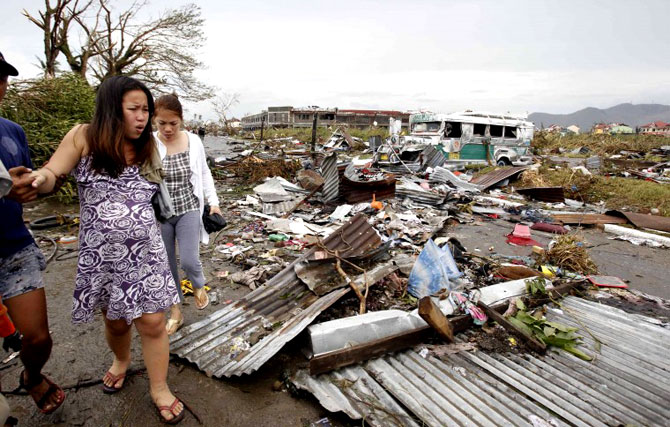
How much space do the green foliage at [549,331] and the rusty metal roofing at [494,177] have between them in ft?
24.4

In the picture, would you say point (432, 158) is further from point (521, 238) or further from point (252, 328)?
point (252, 328)

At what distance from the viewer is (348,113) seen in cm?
4503

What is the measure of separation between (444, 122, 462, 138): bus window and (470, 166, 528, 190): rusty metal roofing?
107 inches

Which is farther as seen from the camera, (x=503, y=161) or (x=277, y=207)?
(x=503, y=161)

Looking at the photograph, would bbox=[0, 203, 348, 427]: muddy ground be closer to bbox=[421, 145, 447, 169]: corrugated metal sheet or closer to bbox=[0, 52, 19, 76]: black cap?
bbox=[0, 52, 19, 76]: black cap

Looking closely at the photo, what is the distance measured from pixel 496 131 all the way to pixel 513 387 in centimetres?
1331

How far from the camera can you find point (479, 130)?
12.9m

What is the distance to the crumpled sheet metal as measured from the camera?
2.20m

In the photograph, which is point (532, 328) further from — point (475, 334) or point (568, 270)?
point (568, 270)

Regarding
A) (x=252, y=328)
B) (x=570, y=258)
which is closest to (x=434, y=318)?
(x=252, y=328)

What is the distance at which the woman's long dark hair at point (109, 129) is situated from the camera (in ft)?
4.70

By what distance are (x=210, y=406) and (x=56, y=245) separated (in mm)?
3758

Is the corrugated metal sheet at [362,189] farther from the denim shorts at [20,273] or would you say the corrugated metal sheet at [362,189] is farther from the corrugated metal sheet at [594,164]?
the corrugated metal sheet at [594,164]

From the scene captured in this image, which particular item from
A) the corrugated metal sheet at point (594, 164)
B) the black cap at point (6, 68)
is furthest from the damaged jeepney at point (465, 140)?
the black cap at point (6, 68)
